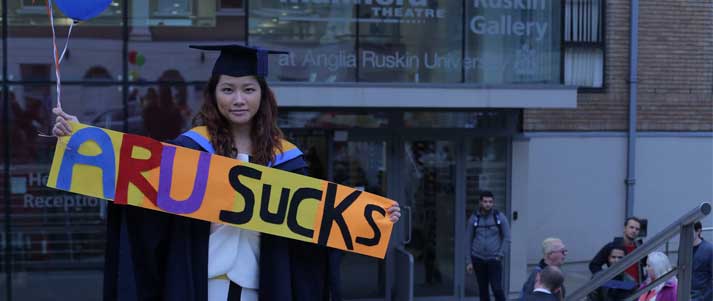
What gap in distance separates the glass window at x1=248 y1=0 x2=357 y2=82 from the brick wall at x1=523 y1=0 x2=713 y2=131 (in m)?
4.25

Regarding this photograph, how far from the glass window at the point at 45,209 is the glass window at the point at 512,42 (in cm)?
428

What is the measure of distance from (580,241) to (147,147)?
38.2 feet

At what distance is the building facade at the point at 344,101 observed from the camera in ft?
32.2

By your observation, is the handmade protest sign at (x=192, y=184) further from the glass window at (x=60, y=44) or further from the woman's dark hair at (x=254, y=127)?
the glass window at (x=60, y=44)

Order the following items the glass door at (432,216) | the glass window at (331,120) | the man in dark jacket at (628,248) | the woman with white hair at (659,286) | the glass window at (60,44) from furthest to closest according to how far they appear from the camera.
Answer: the glass door at (432,216), the glass window at (331,120), the glass window at (60,44), the man in dark jacket at (628,248), the woman with white hair at (659,286)

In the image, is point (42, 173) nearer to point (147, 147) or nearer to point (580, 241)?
point (147, 147)

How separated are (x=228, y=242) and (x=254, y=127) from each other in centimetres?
43

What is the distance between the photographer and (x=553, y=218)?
44.9 feet

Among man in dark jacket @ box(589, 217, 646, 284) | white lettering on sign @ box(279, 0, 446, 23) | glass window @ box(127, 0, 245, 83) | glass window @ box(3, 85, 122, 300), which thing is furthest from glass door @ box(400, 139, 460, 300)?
glass window @ box(3, 85, 122, 300)

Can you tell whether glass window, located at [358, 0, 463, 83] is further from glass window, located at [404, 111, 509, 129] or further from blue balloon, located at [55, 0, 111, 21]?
blue balloon, located at [55, 0, 111, 21]

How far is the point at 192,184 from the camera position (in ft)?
10.2

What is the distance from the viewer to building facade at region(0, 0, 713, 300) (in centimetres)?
982

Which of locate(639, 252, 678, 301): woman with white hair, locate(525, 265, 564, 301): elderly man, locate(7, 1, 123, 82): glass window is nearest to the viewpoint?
locate(639, 252, 678, 301): woman with white hair

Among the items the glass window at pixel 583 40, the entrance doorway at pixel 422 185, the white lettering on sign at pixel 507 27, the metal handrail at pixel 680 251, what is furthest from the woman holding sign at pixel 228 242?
the glass window at pixel 583 40
